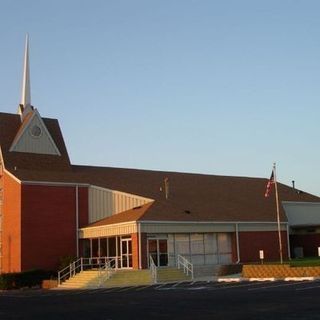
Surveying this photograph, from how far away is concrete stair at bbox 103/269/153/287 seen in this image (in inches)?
1438

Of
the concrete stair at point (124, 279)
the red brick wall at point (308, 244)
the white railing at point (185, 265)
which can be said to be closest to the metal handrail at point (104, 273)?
the concrete stair at point (124, 279)

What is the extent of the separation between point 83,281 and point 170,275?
5.68 metres

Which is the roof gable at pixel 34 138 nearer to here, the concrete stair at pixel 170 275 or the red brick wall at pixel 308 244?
the concrete stair at pixel 170 275

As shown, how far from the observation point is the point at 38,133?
5128 cm

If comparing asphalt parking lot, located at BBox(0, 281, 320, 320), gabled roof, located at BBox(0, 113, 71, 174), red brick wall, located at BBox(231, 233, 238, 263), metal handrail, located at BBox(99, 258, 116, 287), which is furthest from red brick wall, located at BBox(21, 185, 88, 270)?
asphalt parking lot, located at BBox(0, 281, 320, 320)

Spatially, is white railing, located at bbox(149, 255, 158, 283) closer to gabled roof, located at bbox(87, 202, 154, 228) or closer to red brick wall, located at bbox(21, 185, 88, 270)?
gabled roof, located at bbox(87, 202, 154, 228)

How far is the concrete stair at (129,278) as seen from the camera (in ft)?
120

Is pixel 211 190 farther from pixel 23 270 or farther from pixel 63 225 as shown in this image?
pixel 23 270

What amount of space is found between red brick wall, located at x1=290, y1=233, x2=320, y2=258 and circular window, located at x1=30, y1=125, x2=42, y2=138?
2373cm

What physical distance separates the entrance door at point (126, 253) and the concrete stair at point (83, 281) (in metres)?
2.71

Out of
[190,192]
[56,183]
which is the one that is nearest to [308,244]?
[190,192]

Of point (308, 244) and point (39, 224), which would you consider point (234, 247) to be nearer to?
point (308, 244)

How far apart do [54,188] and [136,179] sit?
937cm

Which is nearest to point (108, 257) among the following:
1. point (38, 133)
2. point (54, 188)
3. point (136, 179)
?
point (54, 188)
